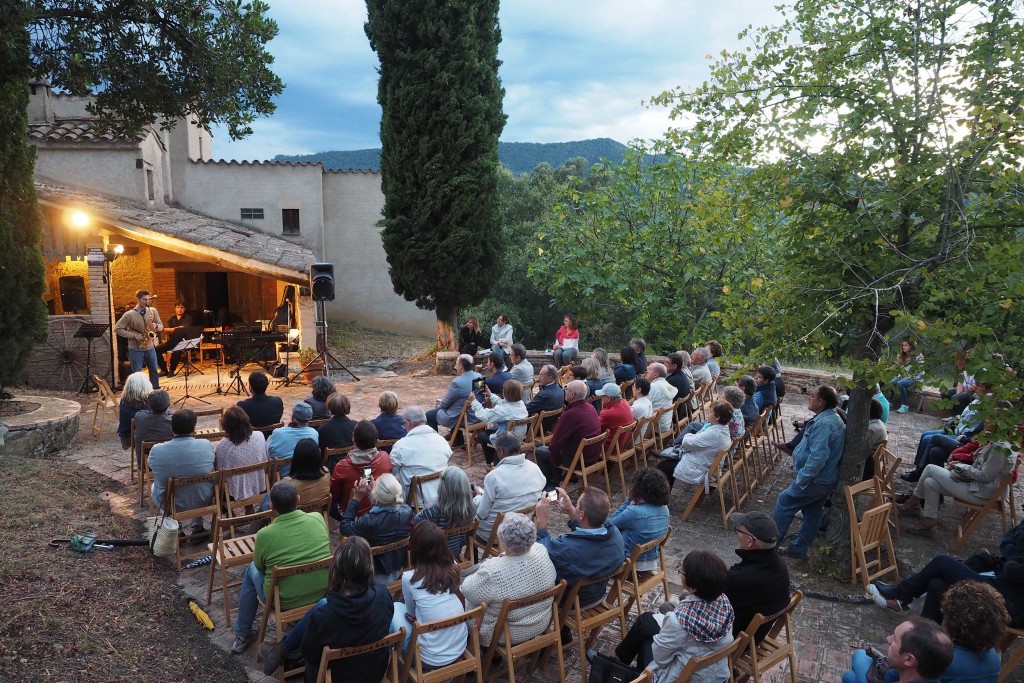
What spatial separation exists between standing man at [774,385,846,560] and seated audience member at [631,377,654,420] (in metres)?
1.72

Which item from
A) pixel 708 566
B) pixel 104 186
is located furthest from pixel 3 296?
pixel 708 566

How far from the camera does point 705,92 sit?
17.8ft

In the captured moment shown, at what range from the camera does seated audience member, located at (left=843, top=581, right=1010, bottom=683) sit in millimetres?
2951

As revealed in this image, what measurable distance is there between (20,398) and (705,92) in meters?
8.81

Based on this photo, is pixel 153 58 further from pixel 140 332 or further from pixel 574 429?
pixel 140 332

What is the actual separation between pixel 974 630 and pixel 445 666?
2.39 m

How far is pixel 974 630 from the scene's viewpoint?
2.96 meters

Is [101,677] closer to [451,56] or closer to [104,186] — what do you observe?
[451,56]

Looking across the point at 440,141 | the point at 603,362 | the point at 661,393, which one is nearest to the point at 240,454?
the point at 661,393

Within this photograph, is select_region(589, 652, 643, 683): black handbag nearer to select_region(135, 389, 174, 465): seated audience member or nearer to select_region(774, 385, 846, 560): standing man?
select_region(774, 385, 846, 560): standing man

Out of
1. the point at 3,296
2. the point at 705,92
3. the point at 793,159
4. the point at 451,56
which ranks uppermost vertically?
the point at 451,56

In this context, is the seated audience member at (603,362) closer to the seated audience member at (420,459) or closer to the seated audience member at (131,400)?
the seated audience member at (420,459)

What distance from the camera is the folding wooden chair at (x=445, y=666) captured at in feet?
10.1

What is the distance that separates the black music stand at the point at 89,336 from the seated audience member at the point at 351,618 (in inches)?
374
